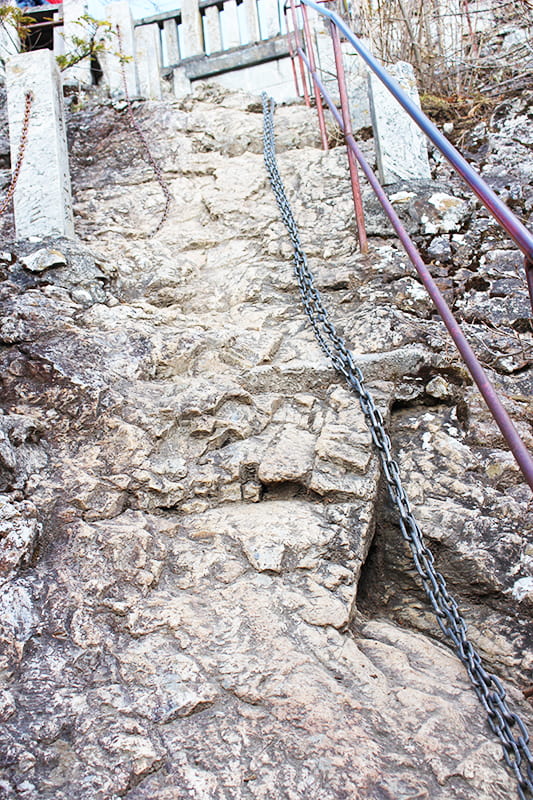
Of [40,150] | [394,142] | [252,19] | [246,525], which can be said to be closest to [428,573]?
[246,525]

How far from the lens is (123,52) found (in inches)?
247

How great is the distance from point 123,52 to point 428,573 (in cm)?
630

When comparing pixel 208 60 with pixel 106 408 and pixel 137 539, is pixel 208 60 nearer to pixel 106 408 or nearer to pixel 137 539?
pixel 106 408

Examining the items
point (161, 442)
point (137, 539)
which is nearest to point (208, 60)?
point (161, 442)

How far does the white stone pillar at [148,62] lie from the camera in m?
6.39

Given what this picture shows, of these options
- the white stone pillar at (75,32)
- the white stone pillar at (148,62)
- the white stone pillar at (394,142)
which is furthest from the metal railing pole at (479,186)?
the white stone pillar at (75,32)

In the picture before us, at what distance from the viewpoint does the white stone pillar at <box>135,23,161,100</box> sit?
21.0ft

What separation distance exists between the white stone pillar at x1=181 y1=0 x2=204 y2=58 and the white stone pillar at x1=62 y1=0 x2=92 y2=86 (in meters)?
1.18

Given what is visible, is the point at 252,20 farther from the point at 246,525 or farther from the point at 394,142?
the point at 246,525

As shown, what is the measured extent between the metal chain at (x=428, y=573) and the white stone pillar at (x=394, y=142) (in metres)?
1.11

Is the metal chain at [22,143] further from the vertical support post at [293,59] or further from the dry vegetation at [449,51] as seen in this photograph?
the vertical support post at [293,59]

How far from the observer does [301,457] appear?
2.30 meters

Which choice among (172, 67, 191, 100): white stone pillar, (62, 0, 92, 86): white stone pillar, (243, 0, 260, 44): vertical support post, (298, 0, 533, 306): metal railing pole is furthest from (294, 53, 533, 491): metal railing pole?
(243, 0, 260, 44): vertical support post

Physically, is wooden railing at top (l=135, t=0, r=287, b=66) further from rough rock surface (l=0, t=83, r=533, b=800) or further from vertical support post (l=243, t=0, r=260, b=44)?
rough rock surface (l=0, t=83, r=533, b=800)
